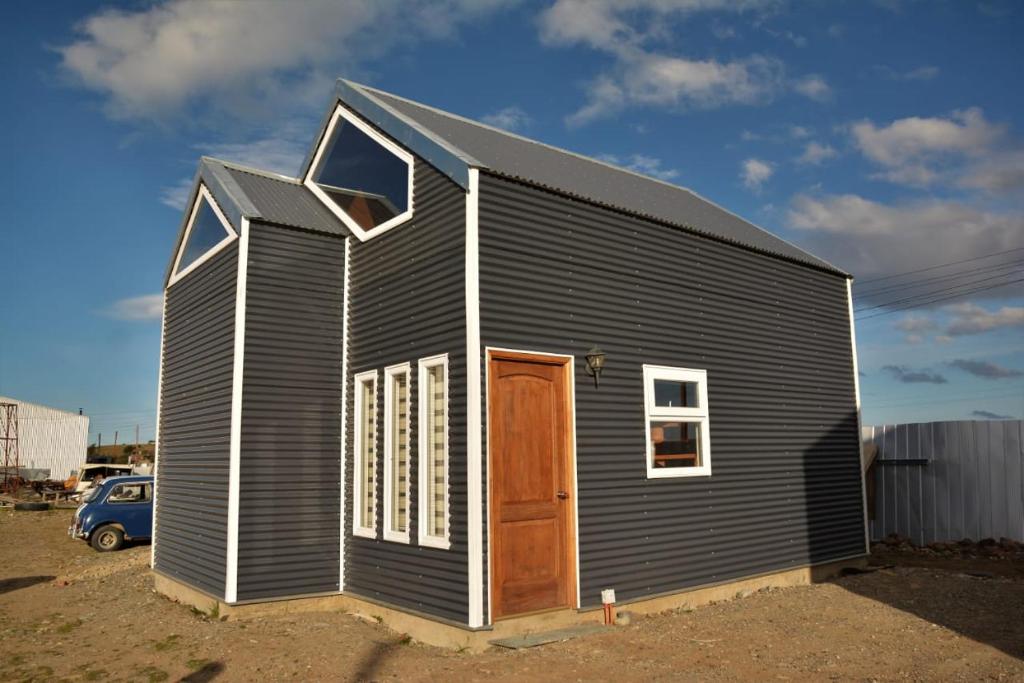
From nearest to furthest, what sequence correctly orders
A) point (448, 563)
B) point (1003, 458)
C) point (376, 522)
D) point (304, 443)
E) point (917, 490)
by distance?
1. point (448, 563)
2. point (376, 522)
3. point (304, 443)
4. point (1003, 458)
5. point (917, 490)

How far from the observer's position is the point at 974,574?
1103 cm

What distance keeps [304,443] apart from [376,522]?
1.33m

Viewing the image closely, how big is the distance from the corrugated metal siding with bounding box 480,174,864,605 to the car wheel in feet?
39.6

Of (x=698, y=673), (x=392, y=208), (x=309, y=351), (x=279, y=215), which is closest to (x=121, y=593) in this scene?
(x=309, y=351)

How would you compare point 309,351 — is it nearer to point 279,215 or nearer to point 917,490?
point 279,215

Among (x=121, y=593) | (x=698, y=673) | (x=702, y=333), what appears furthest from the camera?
(x=121, y=593)

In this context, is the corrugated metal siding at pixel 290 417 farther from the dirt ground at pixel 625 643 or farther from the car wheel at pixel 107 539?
the car wheel at pixel 107 539

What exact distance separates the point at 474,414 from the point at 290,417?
287cm

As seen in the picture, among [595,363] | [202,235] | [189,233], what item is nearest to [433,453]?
[595,363]

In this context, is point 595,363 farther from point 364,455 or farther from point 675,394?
point 364,455

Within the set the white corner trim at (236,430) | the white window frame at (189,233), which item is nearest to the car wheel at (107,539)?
the white window frame at (189,233)

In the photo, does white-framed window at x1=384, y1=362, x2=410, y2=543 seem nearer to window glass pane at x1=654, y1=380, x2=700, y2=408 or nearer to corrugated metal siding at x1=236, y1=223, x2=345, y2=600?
corrugated metal siding at x1=236, y1=223, x2=345, y2=600

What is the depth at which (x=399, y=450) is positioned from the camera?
8398 millimetres

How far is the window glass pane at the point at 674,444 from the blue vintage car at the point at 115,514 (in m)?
11.6
